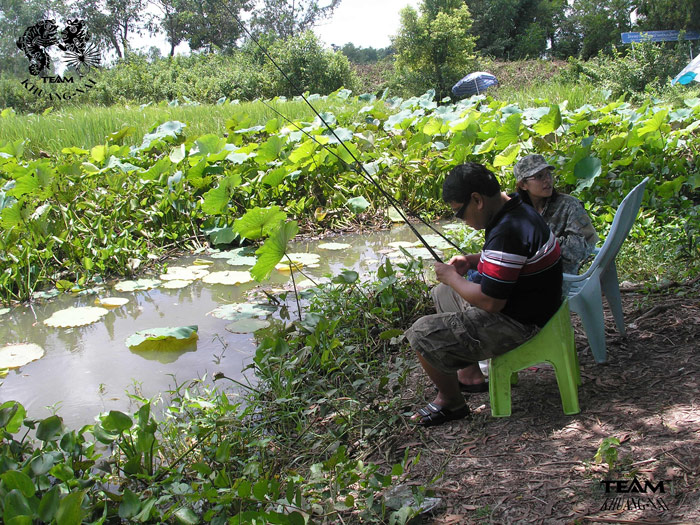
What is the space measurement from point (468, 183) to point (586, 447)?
0.94m

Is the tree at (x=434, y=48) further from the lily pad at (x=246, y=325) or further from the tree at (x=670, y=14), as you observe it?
the lily pad at (x=246, y=325)

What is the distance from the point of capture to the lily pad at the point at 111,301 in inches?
154

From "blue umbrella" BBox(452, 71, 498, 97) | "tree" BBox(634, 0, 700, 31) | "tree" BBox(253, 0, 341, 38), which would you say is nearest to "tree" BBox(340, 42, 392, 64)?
"tree" BBox(253, 0, 341, 38)

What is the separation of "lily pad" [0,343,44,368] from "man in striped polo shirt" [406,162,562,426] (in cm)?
228

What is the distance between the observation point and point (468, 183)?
6.34 ft

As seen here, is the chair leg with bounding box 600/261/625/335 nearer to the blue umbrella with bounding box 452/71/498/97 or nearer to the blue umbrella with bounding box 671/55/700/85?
the blue umbrella with bounding box 671/55/700/85

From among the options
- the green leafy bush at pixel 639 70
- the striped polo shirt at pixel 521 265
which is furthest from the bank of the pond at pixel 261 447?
the green leafy bush at pixel 639 70

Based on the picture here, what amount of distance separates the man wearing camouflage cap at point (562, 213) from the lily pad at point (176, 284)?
2.58 metres

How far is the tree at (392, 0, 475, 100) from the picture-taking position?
1616cm

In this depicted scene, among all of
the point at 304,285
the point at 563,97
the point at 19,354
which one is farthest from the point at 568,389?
the point at 563,97

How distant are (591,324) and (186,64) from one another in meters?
19.7

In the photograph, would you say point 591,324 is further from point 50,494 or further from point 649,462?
→ point 50,494

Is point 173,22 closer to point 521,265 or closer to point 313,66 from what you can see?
point 313,66

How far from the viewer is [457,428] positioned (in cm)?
214
